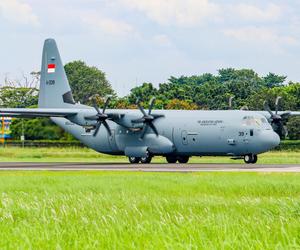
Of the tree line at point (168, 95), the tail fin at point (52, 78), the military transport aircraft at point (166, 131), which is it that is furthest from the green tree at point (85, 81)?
the military transport aircraft at point (166, 131)

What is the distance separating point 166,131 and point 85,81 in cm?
11790

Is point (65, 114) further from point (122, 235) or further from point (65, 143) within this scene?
point (122, 235)

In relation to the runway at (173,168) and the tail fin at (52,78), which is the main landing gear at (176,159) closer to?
the runway at (173,168)

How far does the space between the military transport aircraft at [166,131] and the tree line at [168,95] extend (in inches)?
187

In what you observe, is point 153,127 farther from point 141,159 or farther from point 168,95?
point 168,95

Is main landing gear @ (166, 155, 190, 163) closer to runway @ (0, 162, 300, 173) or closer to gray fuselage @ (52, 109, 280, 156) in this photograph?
gray fuselage @ (52, 109, 280, 156)

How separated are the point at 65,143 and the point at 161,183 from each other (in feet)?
190

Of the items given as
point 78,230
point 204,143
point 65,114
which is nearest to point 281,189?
point 78,230

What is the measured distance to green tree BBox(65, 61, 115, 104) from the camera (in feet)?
572

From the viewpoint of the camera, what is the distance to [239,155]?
59250 millimetres

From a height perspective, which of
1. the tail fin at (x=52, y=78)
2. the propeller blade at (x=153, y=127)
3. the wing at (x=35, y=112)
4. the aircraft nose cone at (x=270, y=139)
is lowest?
the aircraft nose cone at (x=270, y=139)

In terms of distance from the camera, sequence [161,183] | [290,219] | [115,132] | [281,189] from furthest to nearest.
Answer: [115,132] → [161,183] → [281,189] → [290,219]

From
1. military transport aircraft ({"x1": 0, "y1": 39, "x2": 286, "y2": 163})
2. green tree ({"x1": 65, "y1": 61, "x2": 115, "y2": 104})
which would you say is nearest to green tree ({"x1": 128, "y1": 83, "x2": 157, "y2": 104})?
green tree ({"x1": 65, "y1": 61, "x2": 115, "y2": 104})

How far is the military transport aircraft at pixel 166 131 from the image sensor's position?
2283 inches
